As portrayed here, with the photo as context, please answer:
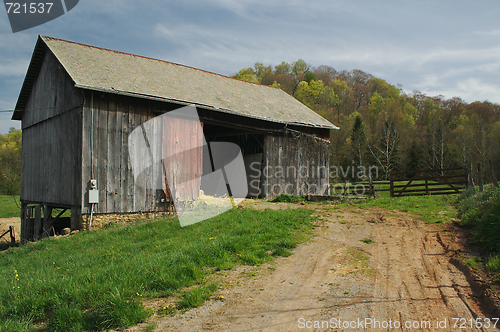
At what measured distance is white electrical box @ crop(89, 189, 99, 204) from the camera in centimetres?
1070

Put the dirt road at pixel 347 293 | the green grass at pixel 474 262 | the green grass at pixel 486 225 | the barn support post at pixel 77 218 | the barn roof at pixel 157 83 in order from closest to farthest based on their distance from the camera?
the dirt road at pixel 347 293 → the green grass at pixel 474 262 → the green grass at pixel 486 225 → the barn support post at pixel 77 218 → the barn roof at pixel 157 83

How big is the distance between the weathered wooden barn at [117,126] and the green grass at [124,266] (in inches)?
87.8

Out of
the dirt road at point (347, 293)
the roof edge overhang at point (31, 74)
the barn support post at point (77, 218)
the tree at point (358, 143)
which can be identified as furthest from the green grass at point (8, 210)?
the tree at point (358, 143)

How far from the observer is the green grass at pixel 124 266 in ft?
13.9

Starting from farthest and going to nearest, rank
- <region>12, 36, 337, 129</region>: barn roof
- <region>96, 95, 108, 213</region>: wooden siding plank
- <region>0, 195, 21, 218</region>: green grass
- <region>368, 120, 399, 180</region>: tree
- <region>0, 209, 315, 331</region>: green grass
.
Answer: <region>368, 120, 399, 180</region>: tree, <region>0, 195, 21, 218</region>: green grass, <region>12, 36, 337, 129</region>: barn roof, <region>96, 95, 108, 213</region>: wooden siding plank, <region>0, 209, 315, 331</region>: green grass

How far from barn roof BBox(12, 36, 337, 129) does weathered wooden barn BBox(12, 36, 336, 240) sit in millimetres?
48

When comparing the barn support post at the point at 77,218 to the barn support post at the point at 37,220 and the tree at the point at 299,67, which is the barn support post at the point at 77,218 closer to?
the barn support post at the point at 37,220

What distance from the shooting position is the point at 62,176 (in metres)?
12.2

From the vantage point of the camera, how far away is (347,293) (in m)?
4.51

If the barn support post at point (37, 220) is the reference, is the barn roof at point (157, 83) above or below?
above

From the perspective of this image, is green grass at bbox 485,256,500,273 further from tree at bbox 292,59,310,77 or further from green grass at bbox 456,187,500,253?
tree at bbox 292,59,310,77

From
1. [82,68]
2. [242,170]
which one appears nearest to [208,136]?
[242,170]

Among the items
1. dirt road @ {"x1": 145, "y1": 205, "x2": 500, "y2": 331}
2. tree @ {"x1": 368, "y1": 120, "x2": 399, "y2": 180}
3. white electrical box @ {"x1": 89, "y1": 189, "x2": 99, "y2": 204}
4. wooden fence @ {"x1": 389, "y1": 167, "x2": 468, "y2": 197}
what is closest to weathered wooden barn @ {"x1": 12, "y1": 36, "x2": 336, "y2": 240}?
white electrical box @ {"x1": 89, "y1": 189, "x2": 99, "y2": 204}

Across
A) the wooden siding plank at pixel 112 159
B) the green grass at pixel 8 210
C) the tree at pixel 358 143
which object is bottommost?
the green grass at pixel 8 210
